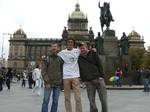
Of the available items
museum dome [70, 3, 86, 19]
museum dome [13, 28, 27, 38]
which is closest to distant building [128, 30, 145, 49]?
museum dome [70, 3, 86, 19]

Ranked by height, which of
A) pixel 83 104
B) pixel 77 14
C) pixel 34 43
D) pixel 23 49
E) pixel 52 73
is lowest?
pixel 83 104

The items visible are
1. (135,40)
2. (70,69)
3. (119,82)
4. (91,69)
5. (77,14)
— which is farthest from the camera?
(135,40)

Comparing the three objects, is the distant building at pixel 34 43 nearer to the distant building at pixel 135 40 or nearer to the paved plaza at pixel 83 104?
the distant building at pixel 135 40

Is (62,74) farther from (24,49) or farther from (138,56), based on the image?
(24,49)

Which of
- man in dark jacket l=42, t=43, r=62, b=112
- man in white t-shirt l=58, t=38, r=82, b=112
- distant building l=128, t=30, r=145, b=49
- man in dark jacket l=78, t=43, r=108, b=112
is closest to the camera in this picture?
man in white t-shirt l=58, t=38, r=82, b=112

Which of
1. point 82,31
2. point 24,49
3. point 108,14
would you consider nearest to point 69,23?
point 82,31

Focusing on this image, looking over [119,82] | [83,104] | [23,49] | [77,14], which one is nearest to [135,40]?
[77,14]

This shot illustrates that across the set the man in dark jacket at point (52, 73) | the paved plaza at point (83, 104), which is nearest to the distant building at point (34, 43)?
the paved plaza at point (83, 104)

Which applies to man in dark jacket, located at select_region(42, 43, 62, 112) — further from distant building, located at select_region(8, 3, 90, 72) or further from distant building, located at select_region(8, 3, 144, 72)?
distant building, located at select_region(8, 3, 90, 72)

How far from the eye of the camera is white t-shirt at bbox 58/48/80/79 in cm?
1041

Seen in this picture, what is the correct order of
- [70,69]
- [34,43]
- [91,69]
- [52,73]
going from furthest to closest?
[34,43] < [52,73] < [91,69] < [70,69]

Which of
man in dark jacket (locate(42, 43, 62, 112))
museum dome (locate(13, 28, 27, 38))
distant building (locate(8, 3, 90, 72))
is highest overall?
museum dome (locate(13, 28, 27, 38))

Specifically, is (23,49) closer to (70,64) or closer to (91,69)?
(91,69)

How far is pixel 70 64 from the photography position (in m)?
10.5
